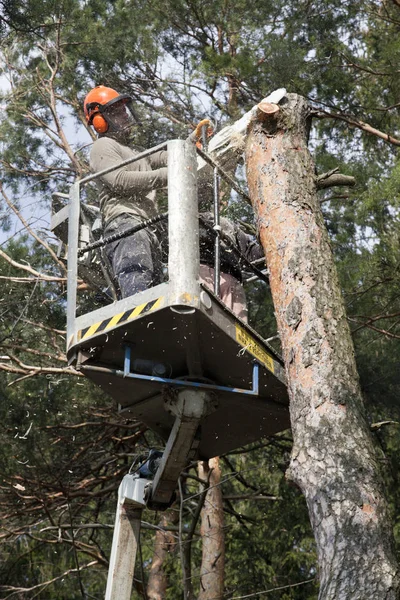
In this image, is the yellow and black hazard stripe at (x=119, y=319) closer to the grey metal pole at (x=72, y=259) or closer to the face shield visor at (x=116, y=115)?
the grey metal pole at (x=72, y=259)

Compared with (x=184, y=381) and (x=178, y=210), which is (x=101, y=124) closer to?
(x=178, y=210)

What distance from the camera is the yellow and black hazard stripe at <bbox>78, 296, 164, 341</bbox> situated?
4.68m

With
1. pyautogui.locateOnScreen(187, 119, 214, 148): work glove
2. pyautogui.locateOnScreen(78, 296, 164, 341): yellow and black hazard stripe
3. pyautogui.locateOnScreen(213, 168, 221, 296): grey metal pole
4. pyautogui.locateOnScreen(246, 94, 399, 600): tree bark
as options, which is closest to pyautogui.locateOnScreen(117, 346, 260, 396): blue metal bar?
pyautogui.locateOnScreen(78, 296, 164, 341): yellow and black hazard stripe

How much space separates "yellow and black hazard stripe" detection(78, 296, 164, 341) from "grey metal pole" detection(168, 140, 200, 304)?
130mm

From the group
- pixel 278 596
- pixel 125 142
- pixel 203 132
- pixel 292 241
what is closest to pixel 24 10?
pixel 125 142

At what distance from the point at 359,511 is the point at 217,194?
88.1 inches

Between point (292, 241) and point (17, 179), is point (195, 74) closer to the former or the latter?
point (17, 179)

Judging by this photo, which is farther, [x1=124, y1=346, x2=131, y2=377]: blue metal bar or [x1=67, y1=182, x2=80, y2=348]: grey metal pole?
[x1=67, y1=182, x2=80, y2=348]: grey metal pole

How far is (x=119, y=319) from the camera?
189 inches

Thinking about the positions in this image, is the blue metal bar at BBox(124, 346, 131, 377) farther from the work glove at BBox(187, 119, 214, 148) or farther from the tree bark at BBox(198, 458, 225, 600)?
the tree bark at BBox(198, 458, 225, 600)

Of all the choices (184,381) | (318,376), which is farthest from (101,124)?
(318,376)

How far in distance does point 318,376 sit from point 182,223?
3.85ft

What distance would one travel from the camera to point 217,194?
17.2 feet

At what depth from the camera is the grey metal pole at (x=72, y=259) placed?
16.7 feet
